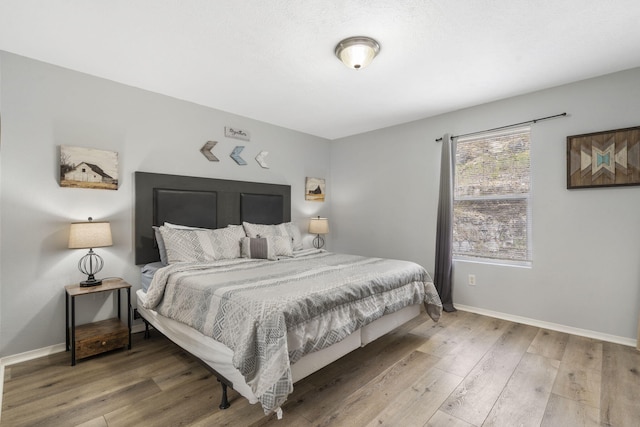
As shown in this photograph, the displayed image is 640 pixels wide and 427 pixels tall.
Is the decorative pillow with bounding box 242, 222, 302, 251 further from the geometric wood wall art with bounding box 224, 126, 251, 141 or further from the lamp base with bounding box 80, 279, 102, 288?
the lamp base with bounding box 80, 279, 102, 288

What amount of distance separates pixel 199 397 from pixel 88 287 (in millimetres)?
1442

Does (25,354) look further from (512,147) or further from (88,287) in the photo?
(512,147)

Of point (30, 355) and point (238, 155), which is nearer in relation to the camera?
point (30, 355)

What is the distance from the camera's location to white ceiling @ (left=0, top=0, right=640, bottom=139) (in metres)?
1.89

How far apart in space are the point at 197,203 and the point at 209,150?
664 millimetres

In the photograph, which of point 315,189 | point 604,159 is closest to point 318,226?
point 315,189

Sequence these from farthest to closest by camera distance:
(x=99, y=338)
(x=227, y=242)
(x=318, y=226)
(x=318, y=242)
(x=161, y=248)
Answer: (x=318, y=242) < (x=318, y=226) < (x=227, y=242) < (x=161, y=248) < (x=99, y=338)

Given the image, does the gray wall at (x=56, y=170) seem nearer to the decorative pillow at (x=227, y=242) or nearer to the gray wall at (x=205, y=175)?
the gray wall at (x=205, y=175)

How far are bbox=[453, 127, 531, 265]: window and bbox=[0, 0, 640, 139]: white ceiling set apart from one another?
0.56 meters

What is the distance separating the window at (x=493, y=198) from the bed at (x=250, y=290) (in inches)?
43.9

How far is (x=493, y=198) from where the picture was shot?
Answer: 3.47 metres

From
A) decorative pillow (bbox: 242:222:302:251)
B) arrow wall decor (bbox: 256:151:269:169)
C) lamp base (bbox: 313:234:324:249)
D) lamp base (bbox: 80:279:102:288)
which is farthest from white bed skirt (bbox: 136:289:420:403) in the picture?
lamp base (bbox: 313:234:324:249)

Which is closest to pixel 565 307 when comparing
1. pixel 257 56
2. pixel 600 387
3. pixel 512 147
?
pixel 600 387

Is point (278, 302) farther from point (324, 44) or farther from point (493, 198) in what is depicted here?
point (493, 198)
